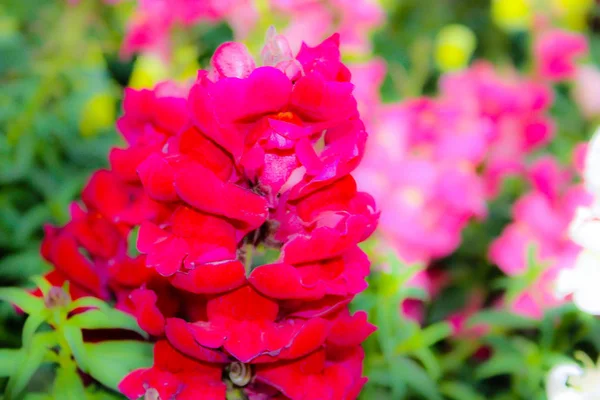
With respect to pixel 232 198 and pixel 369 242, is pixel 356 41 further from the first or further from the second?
pixel 232 198

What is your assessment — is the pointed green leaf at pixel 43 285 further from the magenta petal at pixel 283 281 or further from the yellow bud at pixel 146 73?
the yellow bud at pixel 146 73

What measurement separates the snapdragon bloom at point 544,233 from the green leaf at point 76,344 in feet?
1.50

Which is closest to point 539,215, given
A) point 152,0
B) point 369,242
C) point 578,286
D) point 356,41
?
point 369,242

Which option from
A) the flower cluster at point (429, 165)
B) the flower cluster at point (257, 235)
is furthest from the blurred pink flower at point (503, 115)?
the flower cluster at point (257, 235)

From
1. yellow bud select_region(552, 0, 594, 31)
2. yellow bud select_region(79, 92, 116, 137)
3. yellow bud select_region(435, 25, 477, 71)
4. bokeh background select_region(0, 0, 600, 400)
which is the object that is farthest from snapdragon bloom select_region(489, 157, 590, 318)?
yellow bud select_region(552, 0, 594, 31)

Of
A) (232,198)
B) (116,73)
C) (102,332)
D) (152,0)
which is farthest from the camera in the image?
(152,0)

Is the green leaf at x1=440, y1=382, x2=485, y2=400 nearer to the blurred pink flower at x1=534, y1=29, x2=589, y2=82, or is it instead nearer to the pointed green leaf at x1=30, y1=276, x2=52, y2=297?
the pointed green leaf at x1=30, y1=276, x2=52, y2=297

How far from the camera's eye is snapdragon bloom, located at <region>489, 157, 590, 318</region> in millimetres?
767

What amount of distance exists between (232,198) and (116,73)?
0.44 metres

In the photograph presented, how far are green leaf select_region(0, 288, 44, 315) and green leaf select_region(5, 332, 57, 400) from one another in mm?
16

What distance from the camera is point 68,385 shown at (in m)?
0.44

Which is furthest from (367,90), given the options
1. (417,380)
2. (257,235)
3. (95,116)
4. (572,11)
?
(572,11)

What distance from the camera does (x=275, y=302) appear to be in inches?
16.2

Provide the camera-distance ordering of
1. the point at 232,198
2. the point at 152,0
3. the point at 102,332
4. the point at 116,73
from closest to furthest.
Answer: the point at 232,198
the point at 102,332
the point at 116,73
the point at 152,0
